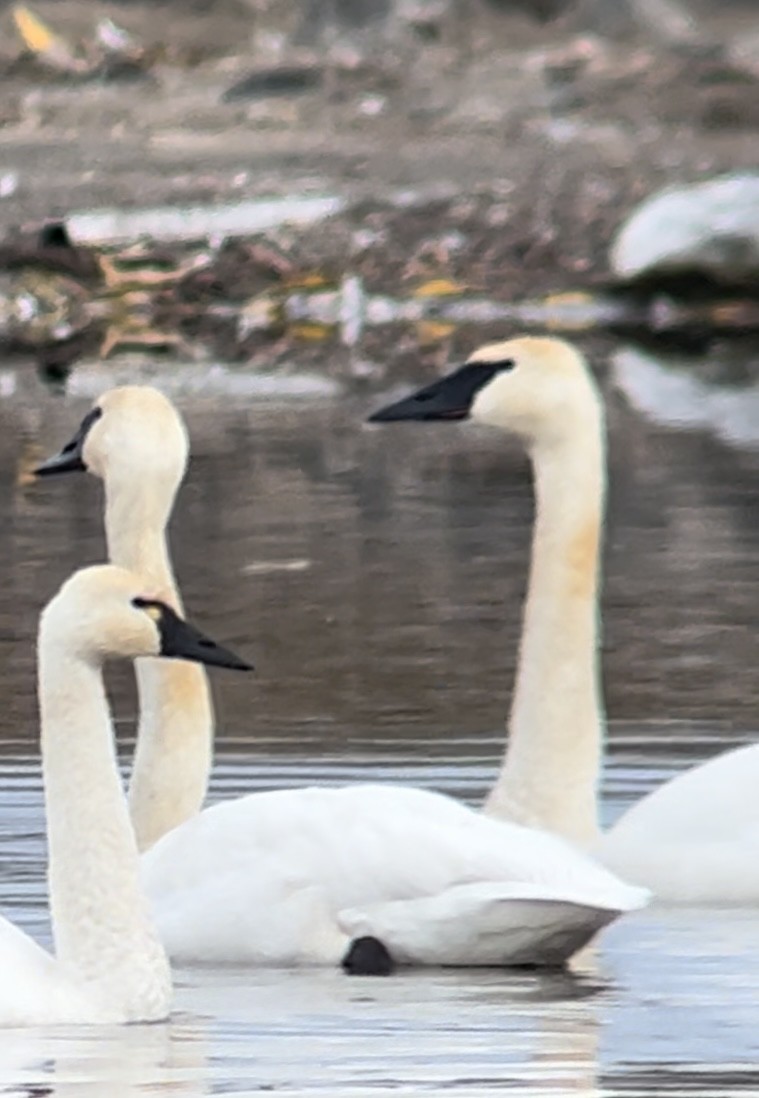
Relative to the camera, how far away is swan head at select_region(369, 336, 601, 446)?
10.6 m

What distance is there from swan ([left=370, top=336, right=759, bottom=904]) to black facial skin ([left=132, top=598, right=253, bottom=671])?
1.75 metres

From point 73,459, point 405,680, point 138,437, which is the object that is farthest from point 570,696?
point 405,680

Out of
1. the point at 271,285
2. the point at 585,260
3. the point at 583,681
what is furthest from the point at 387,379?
the point at 583,681

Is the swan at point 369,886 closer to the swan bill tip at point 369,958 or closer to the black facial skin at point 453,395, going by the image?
the swan bill tip at point 369,958

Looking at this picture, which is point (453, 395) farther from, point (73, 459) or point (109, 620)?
point (109, 620)

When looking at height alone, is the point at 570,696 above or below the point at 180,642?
below

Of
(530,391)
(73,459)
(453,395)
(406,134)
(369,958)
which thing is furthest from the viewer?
(406,134)

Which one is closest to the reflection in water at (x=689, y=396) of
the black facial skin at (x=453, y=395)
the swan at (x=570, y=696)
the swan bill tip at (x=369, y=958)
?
the black facial skin at (x=453, y=395)

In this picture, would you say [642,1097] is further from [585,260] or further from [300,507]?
[585,260]

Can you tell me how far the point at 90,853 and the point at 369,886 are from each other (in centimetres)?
75

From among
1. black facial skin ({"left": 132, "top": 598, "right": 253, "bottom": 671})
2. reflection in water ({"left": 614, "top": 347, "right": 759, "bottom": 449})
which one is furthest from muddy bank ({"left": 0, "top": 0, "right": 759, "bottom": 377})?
black facial skin ({"left": 132, "top": 598, "right": 253, "bottom": 671})

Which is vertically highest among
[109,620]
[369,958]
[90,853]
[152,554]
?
[109,620]

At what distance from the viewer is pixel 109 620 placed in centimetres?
835

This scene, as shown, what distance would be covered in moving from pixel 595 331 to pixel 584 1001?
2550 centimetres
